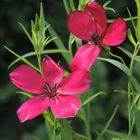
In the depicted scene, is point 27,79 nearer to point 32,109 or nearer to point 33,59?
point 32,109

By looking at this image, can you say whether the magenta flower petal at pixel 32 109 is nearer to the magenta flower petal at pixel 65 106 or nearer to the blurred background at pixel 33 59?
the magenta flower petal at pixel 65 106

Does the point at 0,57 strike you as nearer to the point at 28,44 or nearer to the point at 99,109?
the point at 28,44

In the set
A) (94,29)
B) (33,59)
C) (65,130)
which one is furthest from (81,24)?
→ (33,59)

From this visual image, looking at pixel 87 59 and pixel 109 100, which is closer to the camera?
pixel 87 59

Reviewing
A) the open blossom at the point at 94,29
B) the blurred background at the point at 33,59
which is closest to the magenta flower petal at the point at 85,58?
the open blossom at the point at 94,29

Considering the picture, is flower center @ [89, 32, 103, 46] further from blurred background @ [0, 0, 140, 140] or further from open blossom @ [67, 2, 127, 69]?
blurred background @ [0, 0, 140, 140]

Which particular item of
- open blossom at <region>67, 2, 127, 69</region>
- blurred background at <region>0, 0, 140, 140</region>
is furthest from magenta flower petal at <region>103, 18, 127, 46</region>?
blurred background at <region>0, 0, 140, 140</region>

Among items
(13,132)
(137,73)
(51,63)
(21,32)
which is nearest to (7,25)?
(21,32)

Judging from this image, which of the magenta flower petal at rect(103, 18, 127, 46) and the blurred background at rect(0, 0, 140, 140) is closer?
the magenta flower petal at rect(103, 18, 127, 46)
